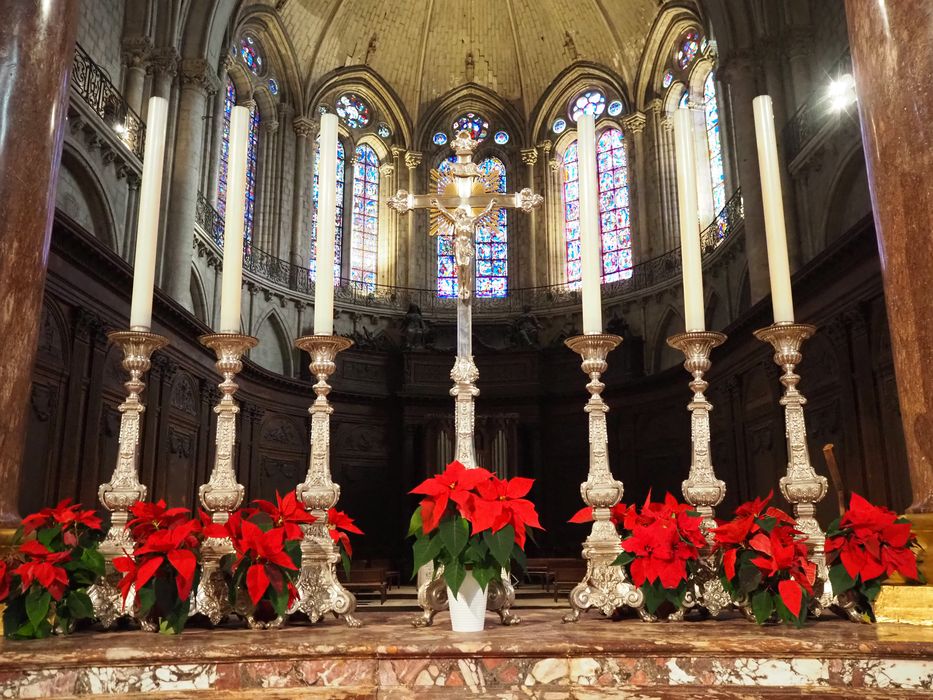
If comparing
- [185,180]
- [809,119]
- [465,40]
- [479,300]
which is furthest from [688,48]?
[185,180]

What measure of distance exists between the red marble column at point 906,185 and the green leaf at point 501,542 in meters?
1.50

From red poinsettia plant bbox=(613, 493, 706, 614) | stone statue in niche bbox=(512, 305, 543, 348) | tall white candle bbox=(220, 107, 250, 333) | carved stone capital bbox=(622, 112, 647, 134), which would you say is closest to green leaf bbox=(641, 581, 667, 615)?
red poinsettia plant bbox=(613, 493, 706, 614)

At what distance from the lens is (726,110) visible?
15.4m

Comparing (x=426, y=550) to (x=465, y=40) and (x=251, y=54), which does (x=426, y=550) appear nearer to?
(x=251, y=54)

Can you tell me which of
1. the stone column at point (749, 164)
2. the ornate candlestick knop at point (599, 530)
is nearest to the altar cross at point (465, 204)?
the ornate candlestick knop at point (599, 530)

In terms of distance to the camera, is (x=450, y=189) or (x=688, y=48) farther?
(x=688, y=48)

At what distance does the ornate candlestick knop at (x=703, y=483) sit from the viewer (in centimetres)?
293

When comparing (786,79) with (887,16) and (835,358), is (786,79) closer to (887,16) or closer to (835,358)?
(835,358)

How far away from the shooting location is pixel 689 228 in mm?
3350

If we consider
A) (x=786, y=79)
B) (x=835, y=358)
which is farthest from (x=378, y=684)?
(x=786, y=79)

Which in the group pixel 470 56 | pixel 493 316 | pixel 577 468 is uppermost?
pixel 470 56

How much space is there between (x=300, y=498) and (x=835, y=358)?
8889 millimetres

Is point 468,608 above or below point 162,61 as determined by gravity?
below

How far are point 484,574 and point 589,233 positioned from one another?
4.89ft
